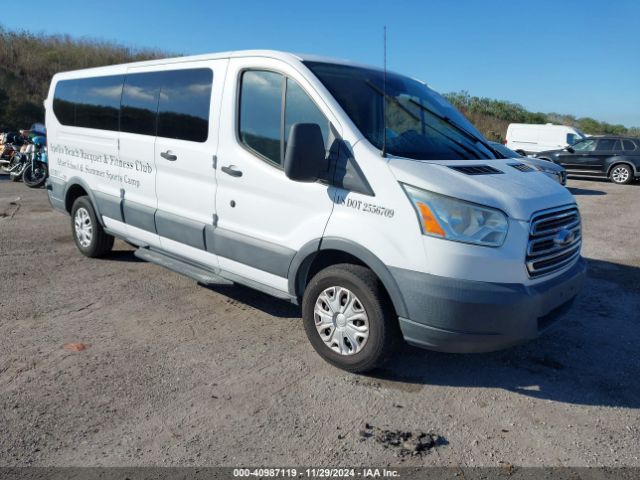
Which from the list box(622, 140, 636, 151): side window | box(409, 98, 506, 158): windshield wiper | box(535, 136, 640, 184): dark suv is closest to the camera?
box(409, 98, 506, 158): windshield wiper

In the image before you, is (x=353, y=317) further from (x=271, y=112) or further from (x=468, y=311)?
(x=271, y=112)

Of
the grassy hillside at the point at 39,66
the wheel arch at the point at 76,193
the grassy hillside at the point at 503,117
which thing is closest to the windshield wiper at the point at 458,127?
the wheel arch at the point at 76,193

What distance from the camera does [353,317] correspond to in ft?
12.0

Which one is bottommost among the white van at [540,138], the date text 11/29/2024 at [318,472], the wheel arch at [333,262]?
the date text 11/29/2024 at [318,472]

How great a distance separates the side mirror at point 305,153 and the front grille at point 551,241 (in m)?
1.43

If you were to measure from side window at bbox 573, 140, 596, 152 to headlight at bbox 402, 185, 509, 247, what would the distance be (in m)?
17.7

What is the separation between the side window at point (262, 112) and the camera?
4039mm

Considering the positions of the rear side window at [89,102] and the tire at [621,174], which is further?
the tire at [621,174]

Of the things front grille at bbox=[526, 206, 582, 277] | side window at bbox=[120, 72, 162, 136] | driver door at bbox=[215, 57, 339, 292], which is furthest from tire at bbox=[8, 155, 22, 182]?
front grille at bbox=[526, 206, 582, 277]

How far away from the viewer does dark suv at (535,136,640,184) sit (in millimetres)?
17859

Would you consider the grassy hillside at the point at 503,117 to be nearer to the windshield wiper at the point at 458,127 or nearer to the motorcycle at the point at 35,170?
the motorcycle at the point at 35,170

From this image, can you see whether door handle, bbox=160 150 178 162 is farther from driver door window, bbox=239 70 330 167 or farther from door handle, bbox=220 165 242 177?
driver door window, bbox=239 70 330 167

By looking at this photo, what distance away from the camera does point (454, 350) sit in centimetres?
336

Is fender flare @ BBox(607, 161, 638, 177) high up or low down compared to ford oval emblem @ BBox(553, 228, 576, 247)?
up
